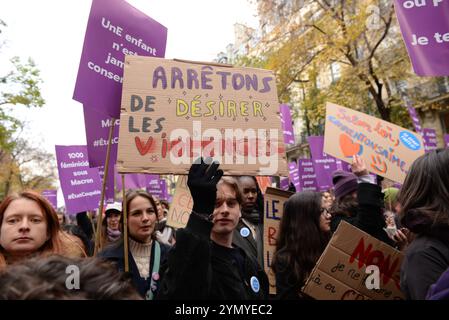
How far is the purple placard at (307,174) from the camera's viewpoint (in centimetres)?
878

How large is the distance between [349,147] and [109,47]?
7.95 feet

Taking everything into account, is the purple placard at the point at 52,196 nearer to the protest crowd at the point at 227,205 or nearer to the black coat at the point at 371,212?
the protest crowd at the point at 227,205

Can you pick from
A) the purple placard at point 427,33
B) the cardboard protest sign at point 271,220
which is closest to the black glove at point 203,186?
the cardboard protest sign at point 271,220

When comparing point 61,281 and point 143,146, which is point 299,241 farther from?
point 61,281

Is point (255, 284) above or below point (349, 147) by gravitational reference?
below

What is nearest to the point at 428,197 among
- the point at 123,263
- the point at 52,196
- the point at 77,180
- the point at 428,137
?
the point at 123,263

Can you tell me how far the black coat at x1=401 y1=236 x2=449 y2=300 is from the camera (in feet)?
5.92

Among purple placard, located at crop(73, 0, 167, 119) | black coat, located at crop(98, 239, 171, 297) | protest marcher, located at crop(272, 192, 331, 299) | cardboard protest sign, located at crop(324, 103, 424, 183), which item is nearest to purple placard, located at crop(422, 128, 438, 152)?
cardboard protest sign, located at crop(324, 103, 424, 183)

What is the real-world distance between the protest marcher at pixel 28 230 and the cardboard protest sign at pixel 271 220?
1.60 meters

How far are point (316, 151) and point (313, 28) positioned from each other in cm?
910

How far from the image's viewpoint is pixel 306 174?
8.84m

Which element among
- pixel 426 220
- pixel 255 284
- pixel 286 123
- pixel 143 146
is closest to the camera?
pixel 426 220

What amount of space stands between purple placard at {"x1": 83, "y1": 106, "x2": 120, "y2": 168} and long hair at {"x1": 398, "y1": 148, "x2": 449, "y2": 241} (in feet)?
8.61

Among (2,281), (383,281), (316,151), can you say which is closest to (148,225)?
(383,281)
